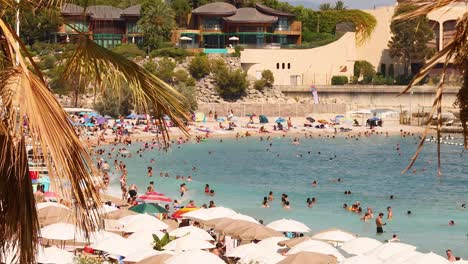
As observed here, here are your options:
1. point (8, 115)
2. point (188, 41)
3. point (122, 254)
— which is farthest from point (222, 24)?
point (8, 115)

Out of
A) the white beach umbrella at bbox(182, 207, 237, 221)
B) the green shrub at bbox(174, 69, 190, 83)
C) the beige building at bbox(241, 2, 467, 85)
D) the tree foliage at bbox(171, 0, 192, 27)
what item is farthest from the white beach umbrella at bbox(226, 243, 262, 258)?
the tree foliage at bbox(171, 0, 192, 27)

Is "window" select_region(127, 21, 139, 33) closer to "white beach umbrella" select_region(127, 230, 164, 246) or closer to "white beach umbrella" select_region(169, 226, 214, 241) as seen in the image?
"white beach umbrella" select_region(169, 226, 214, 241)

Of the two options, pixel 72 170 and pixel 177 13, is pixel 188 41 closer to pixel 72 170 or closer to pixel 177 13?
pixel 177 13

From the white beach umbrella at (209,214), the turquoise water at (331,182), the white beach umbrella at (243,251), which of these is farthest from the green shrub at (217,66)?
the white beach umbrella at (243,251)

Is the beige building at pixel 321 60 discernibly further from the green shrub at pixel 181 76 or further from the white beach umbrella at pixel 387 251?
the white beach umbrella at pixel 387 251

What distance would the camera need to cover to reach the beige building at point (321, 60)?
82.4m

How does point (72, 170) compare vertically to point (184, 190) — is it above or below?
above

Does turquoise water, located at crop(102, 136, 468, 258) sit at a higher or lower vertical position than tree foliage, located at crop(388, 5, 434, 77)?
lower

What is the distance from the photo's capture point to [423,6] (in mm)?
2480

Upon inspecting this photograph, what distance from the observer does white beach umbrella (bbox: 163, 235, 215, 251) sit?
17.6 metres

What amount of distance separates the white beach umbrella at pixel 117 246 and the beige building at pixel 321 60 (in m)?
65.0

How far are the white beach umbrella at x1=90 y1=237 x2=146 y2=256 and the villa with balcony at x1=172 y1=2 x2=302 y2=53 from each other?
63.7m

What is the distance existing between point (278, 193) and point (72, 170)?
3922 centimetres

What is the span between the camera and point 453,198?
135ft
